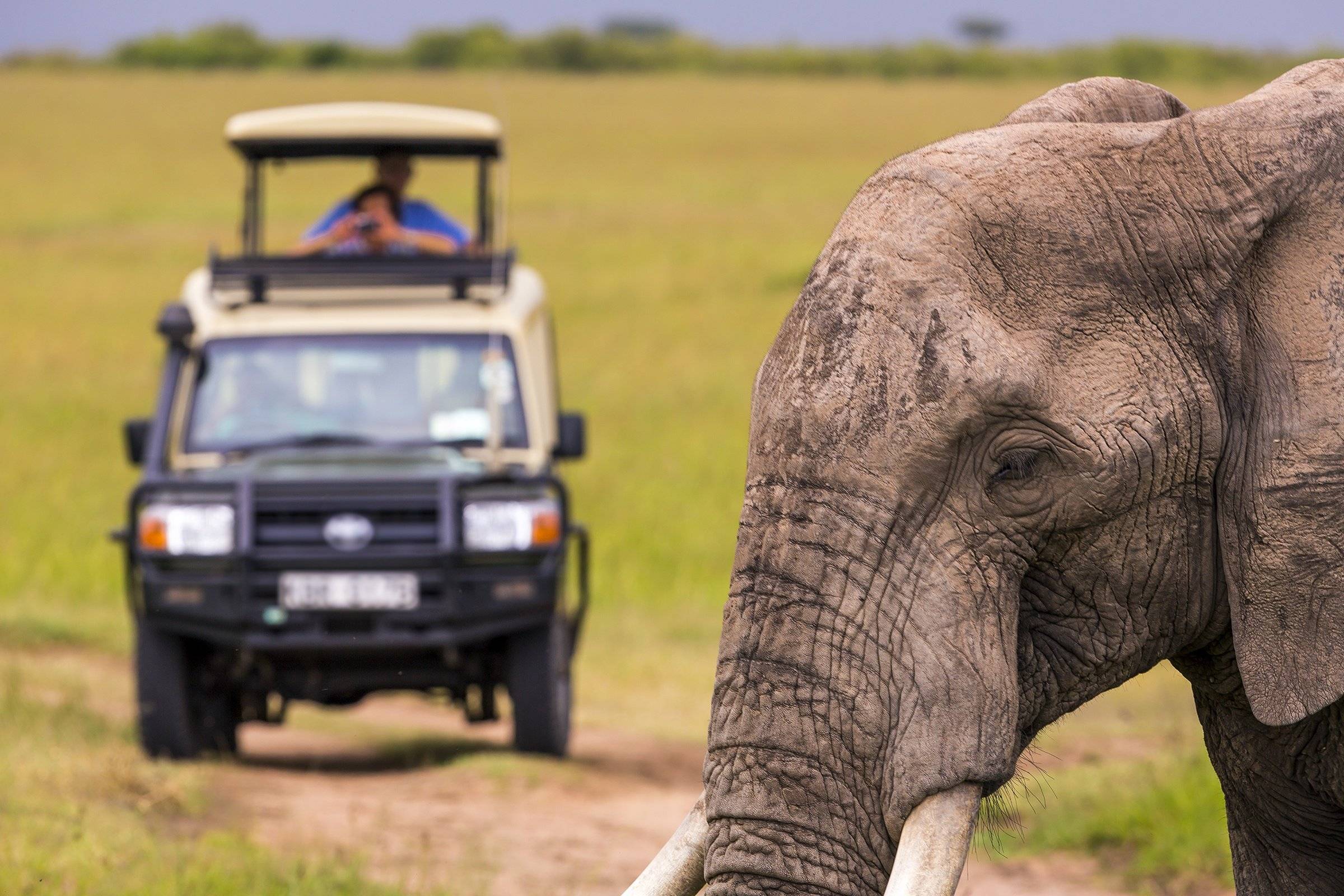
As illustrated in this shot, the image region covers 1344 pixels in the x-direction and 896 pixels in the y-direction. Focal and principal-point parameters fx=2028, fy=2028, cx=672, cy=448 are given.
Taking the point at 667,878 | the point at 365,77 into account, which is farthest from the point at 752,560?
the point at 365,77

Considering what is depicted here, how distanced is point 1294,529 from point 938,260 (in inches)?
27.1

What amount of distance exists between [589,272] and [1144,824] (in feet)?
85.0

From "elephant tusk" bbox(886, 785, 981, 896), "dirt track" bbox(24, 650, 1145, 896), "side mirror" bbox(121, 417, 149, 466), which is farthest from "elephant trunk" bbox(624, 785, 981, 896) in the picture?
Result: "side mirror" bbox(121, 417, 149, 466)

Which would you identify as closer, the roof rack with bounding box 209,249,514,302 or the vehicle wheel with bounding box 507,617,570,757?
the vehicle wheel with bounding box 507,617,570,757

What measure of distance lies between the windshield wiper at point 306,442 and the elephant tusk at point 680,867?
6480mm

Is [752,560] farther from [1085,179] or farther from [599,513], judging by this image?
[599,513]

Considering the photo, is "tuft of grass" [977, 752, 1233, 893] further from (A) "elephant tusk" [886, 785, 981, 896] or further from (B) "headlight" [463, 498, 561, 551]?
(A) "elephant tusk" [886, 785, 981, 896]

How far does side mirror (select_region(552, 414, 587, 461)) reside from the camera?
9.81 m

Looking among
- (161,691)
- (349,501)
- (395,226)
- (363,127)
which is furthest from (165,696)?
(363,127)

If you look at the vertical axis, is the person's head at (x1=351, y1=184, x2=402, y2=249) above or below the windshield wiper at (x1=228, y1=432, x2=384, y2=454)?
above

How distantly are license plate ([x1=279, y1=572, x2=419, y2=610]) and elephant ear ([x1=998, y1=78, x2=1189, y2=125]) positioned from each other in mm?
5585

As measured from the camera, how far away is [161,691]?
350 inches

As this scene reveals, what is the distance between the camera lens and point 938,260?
123 inches

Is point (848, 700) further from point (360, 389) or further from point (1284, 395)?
point (360, 389)
